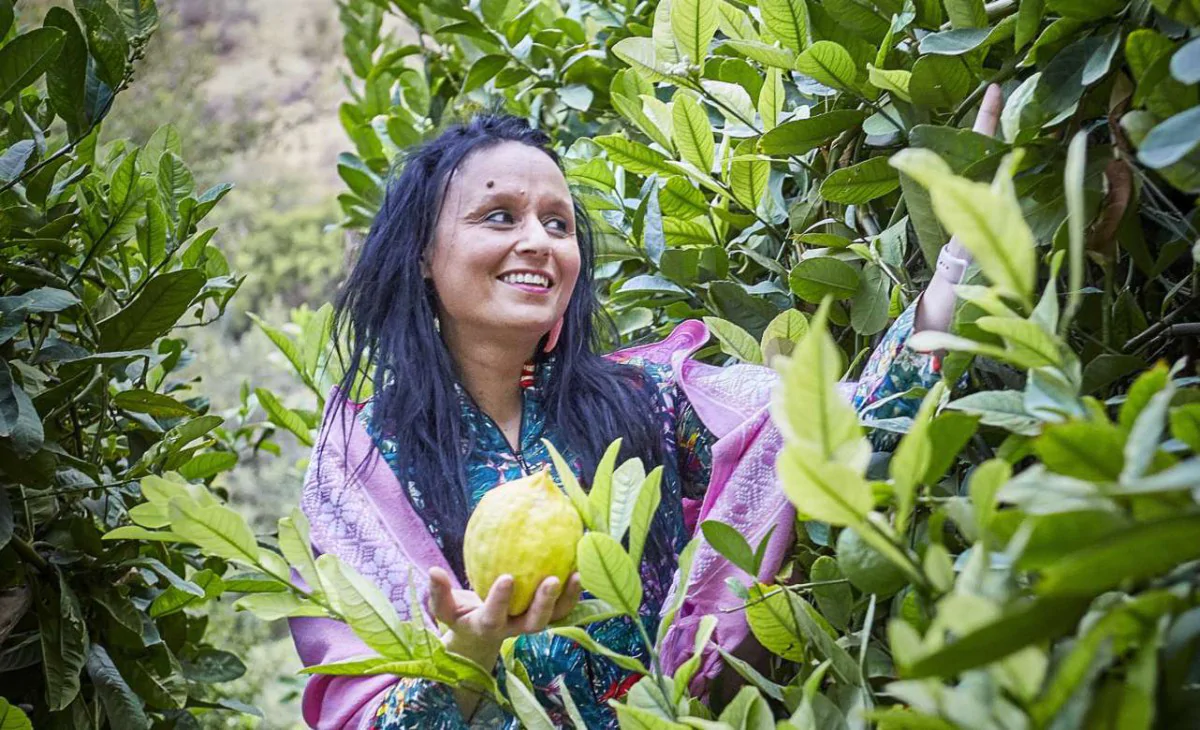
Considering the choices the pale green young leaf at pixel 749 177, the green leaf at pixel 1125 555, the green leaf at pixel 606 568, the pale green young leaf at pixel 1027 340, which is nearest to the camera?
the green leaf at pixel 1125 555

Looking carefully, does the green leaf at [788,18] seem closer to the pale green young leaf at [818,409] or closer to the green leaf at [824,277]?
the green leaf at [824,277]

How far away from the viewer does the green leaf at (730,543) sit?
69 centimetres

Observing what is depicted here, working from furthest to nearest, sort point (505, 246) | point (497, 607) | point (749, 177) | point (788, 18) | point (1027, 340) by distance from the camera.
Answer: point (505, 246) < point (749, 177) < point (788, 18) < point (497, 607) < point (1027, 340)

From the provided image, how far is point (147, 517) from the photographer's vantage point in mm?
596

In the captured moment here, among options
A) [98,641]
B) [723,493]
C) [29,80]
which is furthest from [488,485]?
[29,80]

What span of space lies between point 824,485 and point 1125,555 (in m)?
0.10

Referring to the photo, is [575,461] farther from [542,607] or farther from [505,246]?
[542,607]

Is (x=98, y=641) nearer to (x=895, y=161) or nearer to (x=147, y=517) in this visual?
(x=147, y=517)

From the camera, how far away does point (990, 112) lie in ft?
2.38

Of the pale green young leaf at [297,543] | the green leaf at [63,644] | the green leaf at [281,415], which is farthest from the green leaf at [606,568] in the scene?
the green leaf at [281,415]

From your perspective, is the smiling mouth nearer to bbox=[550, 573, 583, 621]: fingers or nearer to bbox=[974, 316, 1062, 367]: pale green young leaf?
bbox=[550, 573, 583, 621]: fingers

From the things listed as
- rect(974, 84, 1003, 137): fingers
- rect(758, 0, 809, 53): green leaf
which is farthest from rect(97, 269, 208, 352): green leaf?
rect(974, 84, 1003, 137): fingers

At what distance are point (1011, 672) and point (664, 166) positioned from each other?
63 cm

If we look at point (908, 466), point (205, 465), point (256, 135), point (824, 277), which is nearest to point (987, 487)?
point (908, 466)
